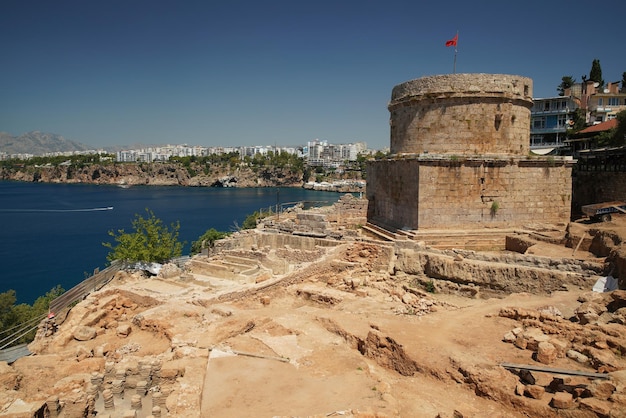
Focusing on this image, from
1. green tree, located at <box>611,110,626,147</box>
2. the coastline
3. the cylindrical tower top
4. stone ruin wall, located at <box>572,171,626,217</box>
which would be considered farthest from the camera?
the coastline

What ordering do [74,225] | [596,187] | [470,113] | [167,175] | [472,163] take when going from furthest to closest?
[167,175] < [74,225] < [596,187] < [470,113] < [472,163]

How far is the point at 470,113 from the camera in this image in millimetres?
17109

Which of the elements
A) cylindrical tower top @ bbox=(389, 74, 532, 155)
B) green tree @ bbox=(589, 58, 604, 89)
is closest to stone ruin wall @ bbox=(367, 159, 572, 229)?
cylindrical tower top @ bbox=(389, 74, 532, 155)

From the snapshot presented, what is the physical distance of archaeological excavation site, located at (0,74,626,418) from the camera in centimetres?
774

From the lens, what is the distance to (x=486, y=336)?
30.6 ft

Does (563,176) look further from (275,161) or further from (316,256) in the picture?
(275,161)

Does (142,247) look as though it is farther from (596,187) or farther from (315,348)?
(596,187)

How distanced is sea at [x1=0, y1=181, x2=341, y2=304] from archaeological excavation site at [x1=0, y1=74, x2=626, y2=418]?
8399 millimetres

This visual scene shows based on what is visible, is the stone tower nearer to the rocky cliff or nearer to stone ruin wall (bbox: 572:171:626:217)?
stone ruin wall (bbox: 572:171:626:217)

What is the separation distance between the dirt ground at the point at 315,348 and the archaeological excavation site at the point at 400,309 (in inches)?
1.8

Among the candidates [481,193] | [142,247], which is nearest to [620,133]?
[481,193]

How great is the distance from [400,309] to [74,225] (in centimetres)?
5984

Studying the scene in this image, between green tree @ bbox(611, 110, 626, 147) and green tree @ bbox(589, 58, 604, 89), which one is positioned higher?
green tree @ bbox(589, 58, 604, 89)

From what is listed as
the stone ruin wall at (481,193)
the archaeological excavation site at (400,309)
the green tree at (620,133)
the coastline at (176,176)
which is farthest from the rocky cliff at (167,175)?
the stone ruin wall at (481,193)
